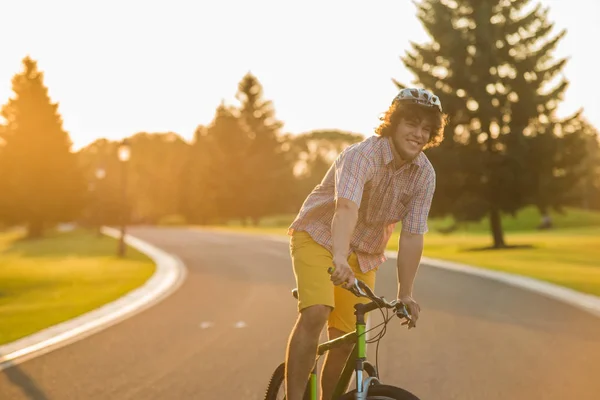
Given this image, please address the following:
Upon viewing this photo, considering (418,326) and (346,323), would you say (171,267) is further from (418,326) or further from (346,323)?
(346,323)

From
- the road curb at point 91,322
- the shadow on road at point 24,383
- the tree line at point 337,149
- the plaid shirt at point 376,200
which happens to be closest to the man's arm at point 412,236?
the plaid shirt at point 376,200

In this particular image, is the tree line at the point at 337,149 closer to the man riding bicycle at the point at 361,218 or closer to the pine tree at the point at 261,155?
the pine tree at the point at 261,155

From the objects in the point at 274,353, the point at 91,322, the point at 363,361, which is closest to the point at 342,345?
the point at 363,361

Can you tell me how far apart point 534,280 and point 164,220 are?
8564 centimetres

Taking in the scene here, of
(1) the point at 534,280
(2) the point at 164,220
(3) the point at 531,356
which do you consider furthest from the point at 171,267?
(2) the point at 164,220

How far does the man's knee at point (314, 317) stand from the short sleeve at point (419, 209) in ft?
2.00

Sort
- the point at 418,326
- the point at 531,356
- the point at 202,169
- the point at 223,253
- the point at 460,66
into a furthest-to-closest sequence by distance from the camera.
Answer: the point at 202,169
the point at 460,66
the point at 223,253
the point at 418,326
the point at 531,356

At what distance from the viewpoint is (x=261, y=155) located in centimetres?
7938

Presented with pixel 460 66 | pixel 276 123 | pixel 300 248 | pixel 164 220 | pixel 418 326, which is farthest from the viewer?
pixel 164 220

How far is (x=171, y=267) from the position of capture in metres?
22.8

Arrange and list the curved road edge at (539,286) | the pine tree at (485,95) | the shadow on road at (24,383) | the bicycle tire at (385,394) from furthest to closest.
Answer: the pine tree at (485,95)
the curved road edge at (539,286)
the shadow on road at (24,383)
the bicycle tire at (385,394)

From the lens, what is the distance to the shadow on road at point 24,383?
6293 mm

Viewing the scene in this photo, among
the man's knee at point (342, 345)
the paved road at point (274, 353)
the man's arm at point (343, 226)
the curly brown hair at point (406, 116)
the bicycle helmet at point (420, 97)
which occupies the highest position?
the bicycle helmet at point (420, 97)

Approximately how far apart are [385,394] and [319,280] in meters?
0.63
